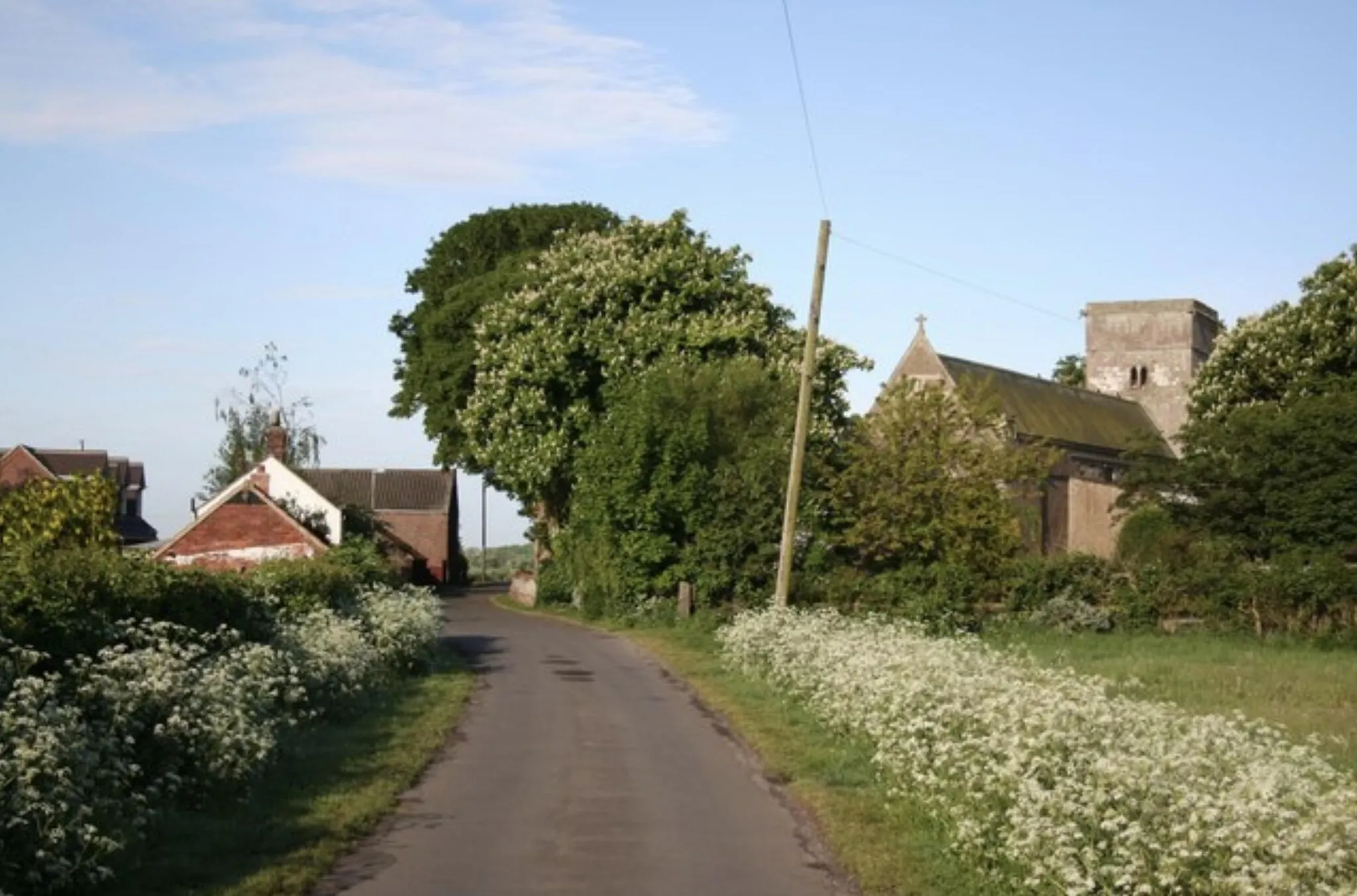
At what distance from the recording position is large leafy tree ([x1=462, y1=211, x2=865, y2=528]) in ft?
173

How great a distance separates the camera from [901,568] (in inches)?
1593

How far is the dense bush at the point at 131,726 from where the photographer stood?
402 inches

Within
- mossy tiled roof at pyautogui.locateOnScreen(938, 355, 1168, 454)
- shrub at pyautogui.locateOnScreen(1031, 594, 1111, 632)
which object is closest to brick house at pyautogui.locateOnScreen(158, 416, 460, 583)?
mossy tiled roof at pyautogui.locateOnScreen(938, 355, 1168, 454)

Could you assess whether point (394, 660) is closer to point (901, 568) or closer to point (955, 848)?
point (901, 568)

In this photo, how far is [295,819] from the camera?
13.9 metres

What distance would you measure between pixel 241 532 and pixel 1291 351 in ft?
114

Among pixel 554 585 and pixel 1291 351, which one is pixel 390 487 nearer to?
pixel 554 585

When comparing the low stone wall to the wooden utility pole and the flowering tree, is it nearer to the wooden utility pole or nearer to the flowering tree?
the flowering tree

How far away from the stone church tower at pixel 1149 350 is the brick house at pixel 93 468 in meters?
53.8

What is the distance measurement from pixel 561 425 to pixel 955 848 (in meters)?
42.5

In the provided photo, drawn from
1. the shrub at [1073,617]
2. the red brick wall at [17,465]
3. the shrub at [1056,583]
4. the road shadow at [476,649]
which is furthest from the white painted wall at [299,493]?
the shrub at [1073,617]

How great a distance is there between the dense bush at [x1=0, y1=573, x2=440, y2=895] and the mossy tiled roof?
172 ft

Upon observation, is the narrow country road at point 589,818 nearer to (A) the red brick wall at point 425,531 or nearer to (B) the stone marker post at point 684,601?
(B) the stone marker post at point 684,601

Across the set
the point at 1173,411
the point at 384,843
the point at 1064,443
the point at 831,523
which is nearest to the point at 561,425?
the point at 831,523
